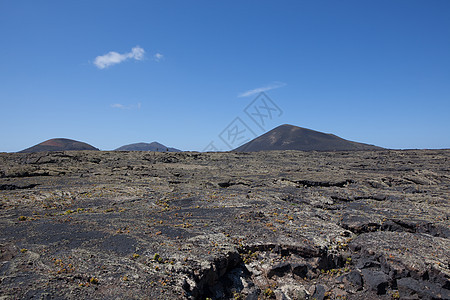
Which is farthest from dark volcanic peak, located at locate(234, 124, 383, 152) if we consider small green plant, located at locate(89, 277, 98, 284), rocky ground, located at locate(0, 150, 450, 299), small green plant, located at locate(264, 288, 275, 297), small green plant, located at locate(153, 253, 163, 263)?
small green plant, located at locate(89, 277, 98, 284)

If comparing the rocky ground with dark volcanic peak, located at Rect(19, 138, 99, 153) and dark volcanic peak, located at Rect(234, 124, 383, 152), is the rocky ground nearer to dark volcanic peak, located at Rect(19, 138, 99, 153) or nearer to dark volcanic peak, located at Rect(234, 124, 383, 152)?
dark volcanic peak, located at Rect(19, 138, 99, 153)

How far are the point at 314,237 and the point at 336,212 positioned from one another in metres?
4.38

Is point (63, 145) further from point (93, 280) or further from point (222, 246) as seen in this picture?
point (93, 280)

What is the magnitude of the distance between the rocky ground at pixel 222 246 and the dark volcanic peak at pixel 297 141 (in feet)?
247

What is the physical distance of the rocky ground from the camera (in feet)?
25.1

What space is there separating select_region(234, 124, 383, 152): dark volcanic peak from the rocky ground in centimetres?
7524

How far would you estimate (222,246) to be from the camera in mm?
9906

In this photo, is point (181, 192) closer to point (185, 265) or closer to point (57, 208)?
point (57, 208)

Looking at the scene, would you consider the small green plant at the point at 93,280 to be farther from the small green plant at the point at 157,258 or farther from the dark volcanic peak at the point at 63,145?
the dark volcanic peak at the point at 63,145

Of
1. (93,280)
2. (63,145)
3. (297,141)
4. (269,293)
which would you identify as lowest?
(269,293)

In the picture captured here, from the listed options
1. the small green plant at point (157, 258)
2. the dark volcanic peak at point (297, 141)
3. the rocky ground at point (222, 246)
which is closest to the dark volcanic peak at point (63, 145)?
the dark volcanic peak at point (297, 141)

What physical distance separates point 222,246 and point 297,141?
9036cm

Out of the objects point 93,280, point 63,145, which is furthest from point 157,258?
point 63,145

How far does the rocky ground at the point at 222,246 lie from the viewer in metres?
7.64
